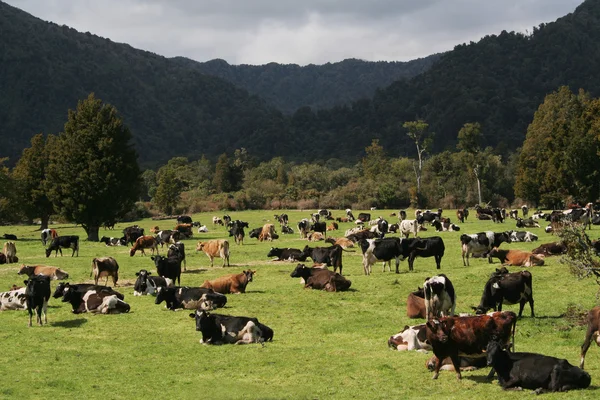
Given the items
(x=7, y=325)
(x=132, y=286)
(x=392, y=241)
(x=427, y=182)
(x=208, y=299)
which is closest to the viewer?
(x=7, y=325)

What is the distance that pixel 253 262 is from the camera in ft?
113

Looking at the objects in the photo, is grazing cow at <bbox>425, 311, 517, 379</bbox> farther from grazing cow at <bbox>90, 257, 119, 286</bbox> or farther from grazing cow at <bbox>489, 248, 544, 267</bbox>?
grazing cow at <bbox>90, 257, 119, 286</bbox>

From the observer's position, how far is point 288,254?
34.7m

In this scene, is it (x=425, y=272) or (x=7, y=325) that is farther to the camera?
(x=425, y=272)

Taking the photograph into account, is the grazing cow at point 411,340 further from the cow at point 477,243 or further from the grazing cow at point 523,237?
the grazing cow at point 523,237

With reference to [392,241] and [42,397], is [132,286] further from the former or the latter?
[42,397]

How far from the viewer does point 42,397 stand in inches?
477

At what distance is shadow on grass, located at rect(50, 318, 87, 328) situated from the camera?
62.4 feet

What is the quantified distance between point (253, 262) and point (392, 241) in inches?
352

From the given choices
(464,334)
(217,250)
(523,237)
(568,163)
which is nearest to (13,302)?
(217,250)

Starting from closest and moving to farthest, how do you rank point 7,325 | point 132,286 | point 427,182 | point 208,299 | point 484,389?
point 484,389 < point 7,325 < point 208,299 < point 132,286 < point 427,182

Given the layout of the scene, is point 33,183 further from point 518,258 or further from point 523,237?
point 518,258

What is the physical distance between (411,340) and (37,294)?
1082 cm

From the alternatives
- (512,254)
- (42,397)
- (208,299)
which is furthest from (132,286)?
(512,254)
